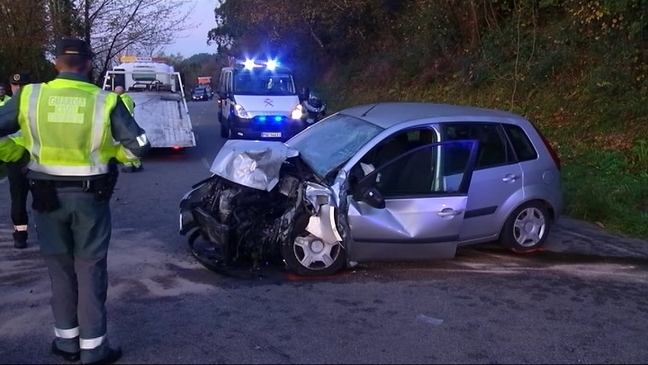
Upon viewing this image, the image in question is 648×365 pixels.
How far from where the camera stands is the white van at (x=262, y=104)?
18.3 meters

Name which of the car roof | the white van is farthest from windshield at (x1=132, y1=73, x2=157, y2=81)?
the car roof

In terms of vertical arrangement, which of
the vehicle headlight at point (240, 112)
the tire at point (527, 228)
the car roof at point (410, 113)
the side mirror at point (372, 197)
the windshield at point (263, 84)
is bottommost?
the tire at point (527, 228)

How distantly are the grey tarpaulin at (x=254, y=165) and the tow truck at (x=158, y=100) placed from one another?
29.4 ft

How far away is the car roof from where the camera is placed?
7.40 metres

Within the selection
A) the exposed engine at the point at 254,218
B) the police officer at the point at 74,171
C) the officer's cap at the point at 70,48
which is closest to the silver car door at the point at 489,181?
the exposed engine at the point at 254,218

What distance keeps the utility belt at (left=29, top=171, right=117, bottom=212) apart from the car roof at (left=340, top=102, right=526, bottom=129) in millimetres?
3340

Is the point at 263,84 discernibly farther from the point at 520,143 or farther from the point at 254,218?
the point at 254,218

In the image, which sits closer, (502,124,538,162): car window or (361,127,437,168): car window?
(361,127,437,168): car window

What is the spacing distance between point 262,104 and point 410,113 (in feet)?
36.8

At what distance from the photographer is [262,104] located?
18516 millimetres

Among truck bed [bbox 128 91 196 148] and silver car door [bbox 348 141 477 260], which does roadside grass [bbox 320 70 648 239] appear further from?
truck bed [bbox 128 91 196 148]

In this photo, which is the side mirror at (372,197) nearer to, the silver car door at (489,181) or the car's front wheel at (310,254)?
the car's front wheel at (310,254)

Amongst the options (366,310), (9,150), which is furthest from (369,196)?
(9,150)

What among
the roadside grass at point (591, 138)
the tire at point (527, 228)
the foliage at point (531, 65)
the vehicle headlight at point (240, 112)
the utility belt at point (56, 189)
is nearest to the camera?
the utility belt at point (56, 189)
